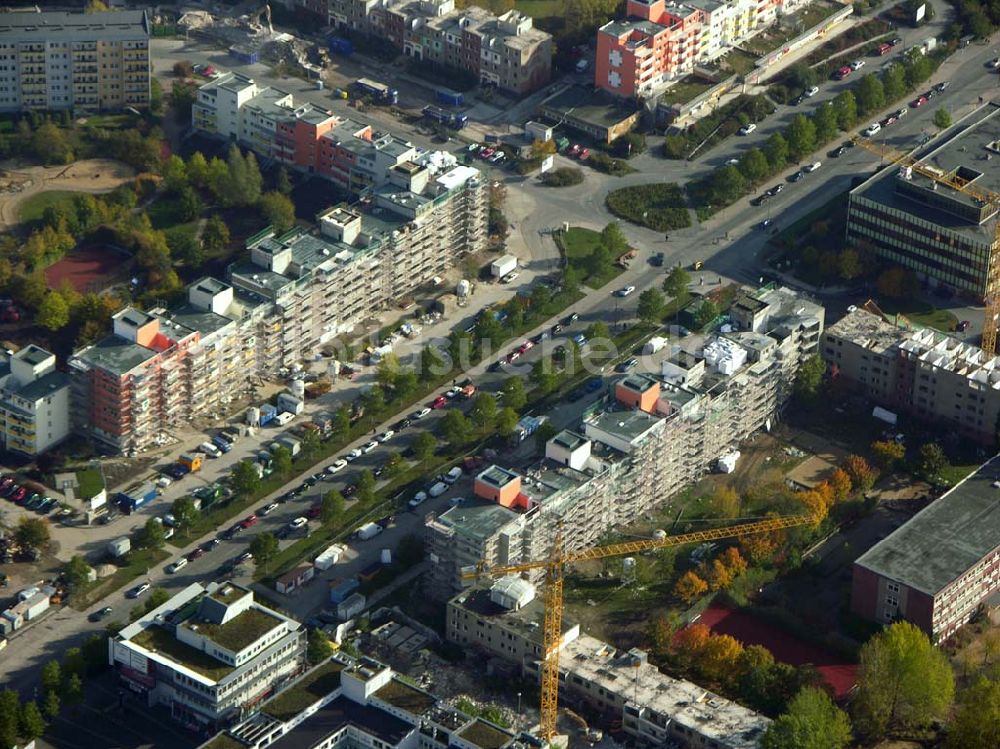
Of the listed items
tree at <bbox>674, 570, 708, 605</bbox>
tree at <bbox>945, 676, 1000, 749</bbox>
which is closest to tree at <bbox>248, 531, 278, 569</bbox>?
tree at <bbox>674, 570, 708, 605</bbox>

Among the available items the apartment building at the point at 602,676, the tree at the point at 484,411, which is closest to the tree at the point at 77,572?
the apartment building at the point at 602,676

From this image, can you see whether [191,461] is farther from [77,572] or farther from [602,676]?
[602,676]

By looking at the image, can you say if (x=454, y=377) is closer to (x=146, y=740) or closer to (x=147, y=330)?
(x=147, y=330)

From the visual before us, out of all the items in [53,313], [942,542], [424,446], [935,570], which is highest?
[53,313]

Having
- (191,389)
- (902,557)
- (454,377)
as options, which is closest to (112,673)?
(191,389)

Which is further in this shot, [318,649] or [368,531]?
[368,531]

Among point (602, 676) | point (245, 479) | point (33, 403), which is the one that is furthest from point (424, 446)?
point (33, 403)

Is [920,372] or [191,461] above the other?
[920,372]

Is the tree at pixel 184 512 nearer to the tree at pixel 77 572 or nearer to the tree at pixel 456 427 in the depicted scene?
the tree at pixel 77 572
